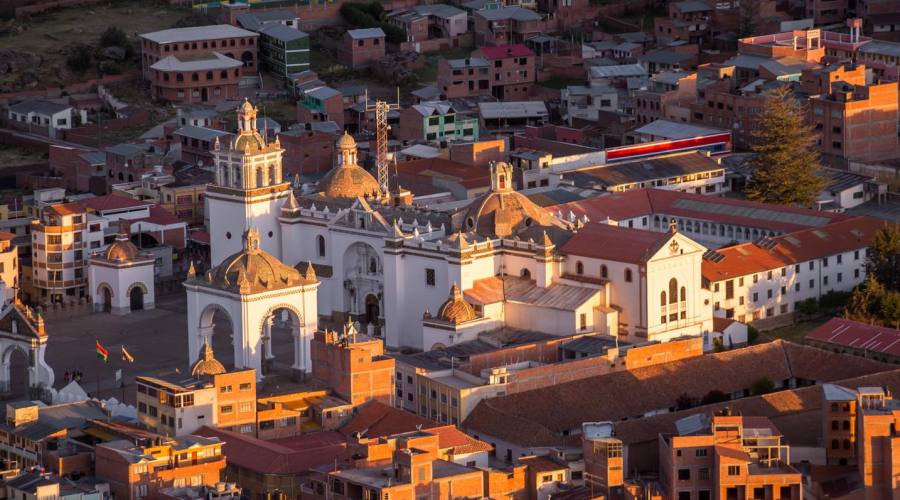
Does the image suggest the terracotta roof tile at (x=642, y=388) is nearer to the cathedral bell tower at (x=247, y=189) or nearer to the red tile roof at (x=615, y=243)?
the red tile roof at (x=615, y=243)

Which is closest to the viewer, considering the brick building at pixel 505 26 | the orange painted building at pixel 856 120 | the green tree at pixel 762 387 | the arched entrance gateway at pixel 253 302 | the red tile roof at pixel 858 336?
the green tree at pixel 762 387

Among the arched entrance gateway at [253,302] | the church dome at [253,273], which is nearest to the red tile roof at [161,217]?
the arched entrance gateway at [253,302]

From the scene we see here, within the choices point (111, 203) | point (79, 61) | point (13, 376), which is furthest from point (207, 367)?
point (79, 61)

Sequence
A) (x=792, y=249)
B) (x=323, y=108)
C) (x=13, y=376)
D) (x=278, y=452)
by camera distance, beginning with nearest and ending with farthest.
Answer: (x=278, y=452) → (x=13, y=376) → (x=792, y=249) → (x=323, y=108)

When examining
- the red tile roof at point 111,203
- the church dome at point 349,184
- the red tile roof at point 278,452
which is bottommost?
the red tile roof at point 278,452

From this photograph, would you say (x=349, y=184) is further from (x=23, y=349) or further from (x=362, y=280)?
(x=23, y=349)
